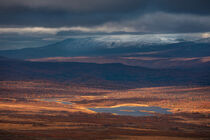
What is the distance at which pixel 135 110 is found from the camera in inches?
3536

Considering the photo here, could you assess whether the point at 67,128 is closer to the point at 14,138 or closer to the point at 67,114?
the point at 14,138

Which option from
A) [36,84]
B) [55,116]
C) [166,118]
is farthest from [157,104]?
[36,84]

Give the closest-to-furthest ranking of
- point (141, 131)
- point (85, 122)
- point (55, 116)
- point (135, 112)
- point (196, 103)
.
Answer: point (141, 131), point (85, 122), point (55, 116), point (135, 112), point (196, 103)

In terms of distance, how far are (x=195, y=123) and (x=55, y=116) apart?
26.7m

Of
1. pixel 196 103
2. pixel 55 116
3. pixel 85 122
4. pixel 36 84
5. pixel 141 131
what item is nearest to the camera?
pixel 141 131

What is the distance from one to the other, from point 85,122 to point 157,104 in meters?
39.9

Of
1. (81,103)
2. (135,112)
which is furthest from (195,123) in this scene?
(81,103)

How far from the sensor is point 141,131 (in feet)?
190

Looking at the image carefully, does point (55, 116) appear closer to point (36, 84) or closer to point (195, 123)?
point (195, 123)

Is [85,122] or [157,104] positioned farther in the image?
[157,104]

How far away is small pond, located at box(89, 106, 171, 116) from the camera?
84.1 m

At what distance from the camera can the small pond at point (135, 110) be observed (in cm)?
8412

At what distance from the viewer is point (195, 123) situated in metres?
69.5

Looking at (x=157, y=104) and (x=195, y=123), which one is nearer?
(x=195, y=123)
